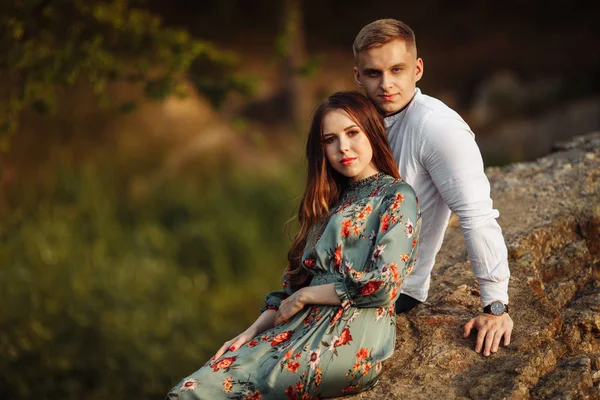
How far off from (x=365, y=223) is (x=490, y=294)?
46cm

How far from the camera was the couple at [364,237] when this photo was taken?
93.3 inches

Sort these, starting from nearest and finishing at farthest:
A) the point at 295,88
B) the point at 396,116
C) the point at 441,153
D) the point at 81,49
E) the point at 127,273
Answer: the point at 441,153, the point at 396,116, the point at 81,49, the point at 127,273, the point at 295,88

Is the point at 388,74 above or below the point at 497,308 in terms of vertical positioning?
above

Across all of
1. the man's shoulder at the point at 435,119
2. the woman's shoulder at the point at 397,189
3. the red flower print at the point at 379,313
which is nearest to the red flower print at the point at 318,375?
the red flower print at the point at 379,313

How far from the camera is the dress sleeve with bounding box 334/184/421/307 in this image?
7.63ft

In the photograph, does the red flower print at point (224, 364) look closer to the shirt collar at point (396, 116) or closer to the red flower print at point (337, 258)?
the red flower print at point (337, 258)

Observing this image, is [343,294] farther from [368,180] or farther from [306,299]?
[368,180]

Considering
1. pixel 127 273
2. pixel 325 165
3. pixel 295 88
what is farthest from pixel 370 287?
pixel 295 88

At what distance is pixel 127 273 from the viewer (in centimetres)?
664

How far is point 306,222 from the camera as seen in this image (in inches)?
103

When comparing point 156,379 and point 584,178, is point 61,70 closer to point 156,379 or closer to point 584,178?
point 584,178

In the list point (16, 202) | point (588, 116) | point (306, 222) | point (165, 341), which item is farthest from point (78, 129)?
point (306, 222)

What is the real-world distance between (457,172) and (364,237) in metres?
0.36

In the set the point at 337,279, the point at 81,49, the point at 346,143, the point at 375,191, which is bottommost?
the point at 337,279
